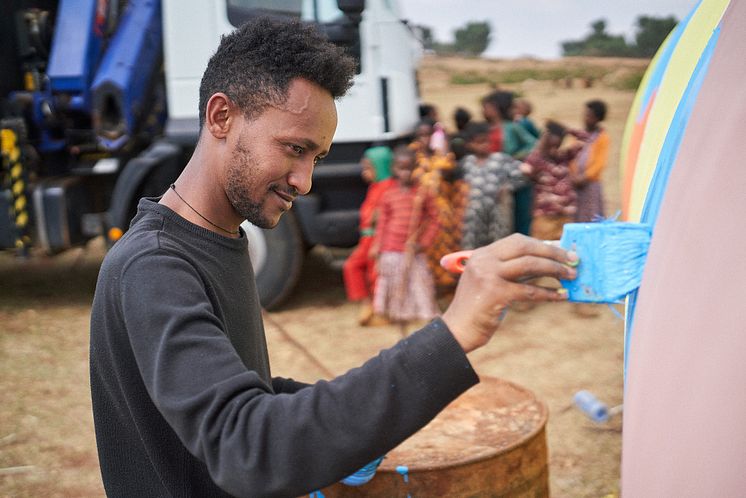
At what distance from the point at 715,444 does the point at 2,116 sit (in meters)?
6.50

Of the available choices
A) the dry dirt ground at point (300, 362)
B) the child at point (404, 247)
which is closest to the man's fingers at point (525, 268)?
the dry dirt ground at point (300, 362)

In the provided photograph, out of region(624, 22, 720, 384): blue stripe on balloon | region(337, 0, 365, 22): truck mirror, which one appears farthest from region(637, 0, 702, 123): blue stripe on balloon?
region(337, 0, 365, 22): truck mirror

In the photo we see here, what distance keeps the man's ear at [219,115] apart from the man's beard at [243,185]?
0.05 metres

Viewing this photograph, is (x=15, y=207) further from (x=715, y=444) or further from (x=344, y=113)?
(x=715, y=444)

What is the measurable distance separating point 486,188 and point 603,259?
15.3ft

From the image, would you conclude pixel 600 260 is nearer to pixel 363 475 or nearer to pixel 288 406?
pixel 288 406

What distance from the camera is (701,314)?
34.3 inches

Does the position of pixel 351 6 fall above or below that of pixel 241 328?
above

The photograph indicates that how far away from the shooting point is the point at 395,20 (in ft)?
17.5

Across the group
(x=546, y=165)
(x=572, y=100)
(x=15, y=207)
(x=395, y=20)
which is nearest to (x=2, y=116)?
(x=15, y=207)

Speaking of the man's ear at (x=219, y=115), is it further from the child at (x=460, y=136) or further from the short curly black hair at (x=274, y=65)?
the child at (x=460, y=136)

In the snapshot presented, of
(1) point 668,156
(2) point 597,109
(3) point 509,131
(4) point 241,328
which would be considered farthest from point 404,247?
(1) point 668,156

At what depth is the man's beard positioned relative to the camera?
1199mm

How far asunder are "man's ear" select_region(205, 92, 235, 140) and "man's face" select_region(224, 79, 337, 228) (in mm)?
22
